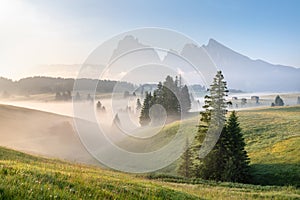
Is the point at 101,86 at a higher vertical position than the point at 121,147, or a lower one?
higher

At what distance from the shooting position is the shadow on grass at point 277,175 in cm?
3749

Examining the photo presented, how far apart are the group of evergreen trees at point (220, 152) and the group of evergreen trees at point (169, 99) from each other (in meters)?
43.3

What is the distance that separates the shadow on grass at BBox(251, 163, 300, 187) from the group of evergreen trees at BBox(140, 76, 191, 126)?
48.0m

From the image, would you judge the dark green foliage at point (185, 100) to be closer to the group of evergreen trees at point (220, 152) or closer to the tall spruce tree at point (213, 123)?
the tall spruce tree at point (213, 123)

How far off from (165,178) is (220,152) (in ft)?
37.4

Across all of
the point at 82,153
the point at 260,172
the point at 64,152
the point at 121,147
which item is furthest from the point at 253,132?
the point at 64,152

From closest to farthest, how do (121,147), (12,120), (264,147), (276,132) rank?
(264,147), (276,132), (121,147), (12,120)

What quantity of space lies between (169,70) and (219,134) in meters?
13.5

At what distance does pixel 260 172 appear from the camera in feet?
136

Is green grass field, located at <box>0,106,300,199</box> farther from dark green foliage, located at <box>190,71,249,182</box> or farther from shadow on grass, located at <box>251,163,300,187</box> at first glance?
dark green foliage, located at <box>190,71,249,182</box>

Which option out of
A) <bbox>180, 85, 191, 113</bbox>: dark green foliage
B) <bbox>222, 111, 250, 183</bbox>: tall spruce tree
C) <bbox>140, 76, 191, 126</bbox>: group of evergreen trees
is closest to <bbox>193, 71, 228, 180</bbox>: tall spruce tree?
<bbox>222, 111, 250, 183</bbox>: tall spruce tree

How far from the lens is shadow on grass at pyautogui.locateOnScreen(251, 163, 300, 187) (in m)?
37.5

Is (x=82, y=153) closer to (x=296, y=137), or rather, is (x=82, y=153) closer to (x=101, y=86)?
(x=101, y=86)

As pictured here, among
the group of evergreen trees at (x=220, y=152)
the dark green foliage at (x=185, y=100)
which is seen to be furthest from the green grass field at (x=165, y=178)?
the dark green foliage at (x=185, y=100)
